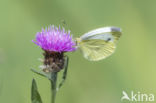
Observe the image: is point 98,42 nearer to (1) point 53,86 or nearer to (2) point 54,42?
(2) point 54,42

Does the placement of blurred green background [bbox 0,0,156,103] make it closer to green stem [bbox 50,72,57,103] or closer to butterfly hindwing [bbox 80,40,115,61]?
butterfly hindwing [bbox 80,40,115,61]

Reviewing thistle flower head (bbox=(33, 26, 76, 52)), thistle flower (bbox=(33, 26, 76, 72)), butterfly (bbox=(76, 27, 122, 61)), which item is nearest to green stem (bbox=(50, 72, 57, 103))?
thistle flower (bbox=(33, 26, 76, 72))

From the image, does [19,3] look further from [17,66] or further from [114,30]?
[114,30]

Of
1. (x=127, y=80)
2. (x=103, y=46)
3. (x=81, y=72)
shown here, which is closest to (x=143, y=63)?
(x=127, y=80)

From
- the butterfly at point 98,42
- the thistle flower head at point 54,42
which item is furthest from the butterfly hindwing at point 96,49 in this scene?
the thistle flower head at point 54,42

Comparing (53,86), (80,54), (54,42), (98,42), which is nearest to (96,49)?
(98,42)

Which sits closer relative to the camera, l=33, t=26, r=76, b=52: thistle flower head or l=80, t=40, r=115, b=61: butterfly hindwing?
l=33, t=26, r=76, b=52: thistle flower head
